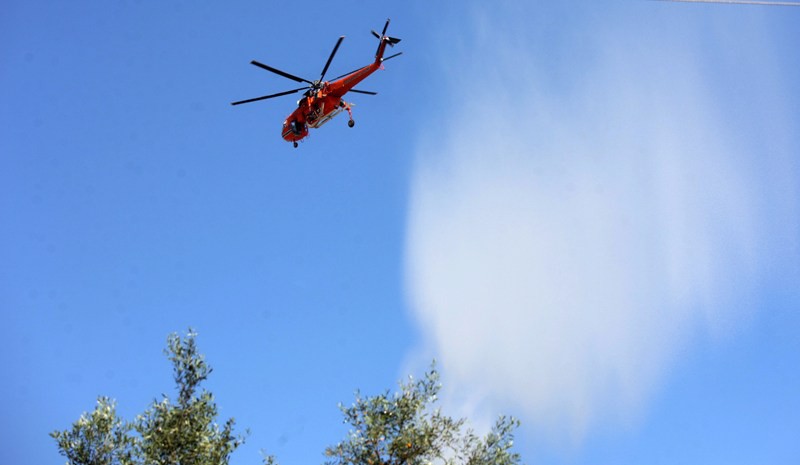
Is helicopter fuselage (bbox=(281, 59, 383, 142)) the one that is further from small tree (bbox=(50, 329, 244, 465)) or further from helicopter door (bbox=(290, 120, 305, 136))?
small tree (bbox=(50, 329, 244, 465))

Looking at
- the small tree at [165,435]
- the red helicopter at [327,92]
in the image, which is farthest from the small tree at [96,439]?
the red helicopter at [327,92]

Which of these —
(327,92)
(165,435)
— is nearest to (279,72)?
(327,92)

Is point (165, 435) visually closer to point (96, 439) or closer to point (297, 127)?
point (96, 439)

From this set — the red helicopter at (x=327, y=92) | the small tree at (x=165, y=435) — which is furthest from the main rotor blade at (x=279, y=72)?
the small tree at (x=165, y=435)

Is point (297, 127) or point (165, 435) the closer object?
point (165, 435)

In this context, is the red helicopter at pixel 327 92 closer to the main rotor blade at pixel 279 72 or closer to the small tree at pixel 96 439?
the main rotor blade at pixel 279 72

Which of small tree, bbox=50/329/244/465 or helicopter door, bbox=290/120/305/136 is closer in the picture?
small tree, bbox=50/329/244/465

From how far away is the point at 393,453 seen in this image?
26.1 meters

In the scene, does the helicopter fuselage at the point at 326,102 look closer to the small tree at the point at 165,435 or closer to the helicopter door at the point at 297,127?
the helicopter door at the point at 297,127

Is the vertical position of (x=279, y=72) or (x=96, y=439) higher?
(x=279, y=72)

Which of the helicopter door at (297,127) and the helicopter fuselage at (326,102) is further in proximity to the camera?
the helicopter door at (297,127)

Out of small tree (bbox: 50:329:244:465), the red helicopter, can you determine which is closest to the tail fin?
the red helicopter

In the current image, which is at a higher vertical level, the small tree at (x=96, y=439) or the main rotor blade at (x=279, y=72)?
the main rotor blade at (x=279, y=72)

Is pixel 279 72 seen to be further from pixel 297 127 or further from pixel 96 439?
pixel 96 439
